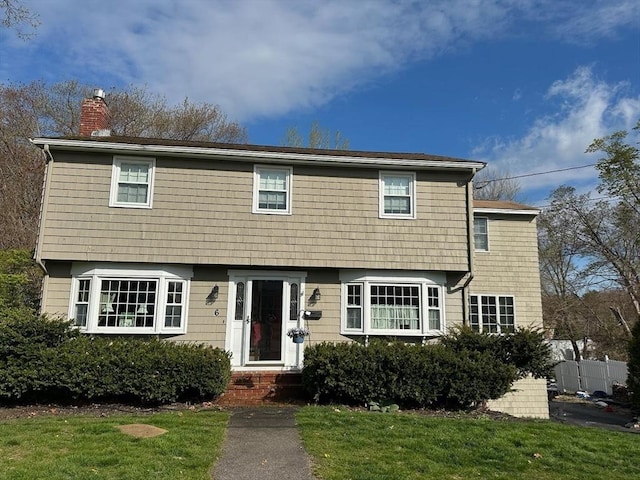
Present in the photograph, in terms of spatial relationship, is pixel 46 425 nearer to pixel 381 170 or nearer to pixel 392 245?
pixel 392 245

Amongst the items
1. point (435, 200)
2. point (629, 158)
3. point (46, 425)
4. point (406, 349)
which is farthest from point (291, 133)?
point (46, 425)

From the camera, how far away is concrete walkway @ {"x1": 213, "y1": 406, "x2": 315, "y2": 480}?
521 centimetres

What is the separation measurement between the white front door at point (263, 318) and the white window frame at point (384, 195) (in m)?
2.59

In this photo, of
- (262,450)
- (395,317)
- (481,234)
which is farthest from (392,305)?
(262,450)

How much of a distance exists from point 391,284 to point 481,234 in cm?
502

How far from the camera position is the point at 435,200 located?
11.9 meters

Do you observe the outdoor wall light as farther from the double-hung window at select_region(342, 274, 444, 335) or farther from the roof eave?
the roof eave

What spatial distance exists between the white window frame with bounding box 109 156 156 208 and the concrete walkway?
5.38m

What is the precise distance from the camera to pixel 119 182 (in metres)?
11.1

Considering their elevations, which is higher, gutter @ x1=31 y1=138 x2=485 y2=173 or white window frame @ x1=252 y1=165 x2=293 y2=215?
gutter @ x1=31 y1=138 x2=485 y2=173

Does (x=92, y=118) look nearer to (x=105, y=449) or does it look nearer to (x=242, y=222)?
(x=242, y=222)

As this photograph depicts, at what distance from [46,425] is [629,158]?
2471 centimetres

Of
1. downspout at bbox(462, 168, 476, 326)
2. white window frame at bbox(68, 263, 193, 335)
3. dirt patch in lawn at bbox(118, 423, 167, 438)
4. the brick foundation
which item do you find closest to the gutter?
downspout at bbox(462, 168, 476, 326)

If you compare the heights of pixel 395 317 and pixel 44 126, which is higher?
pixel 44 126
